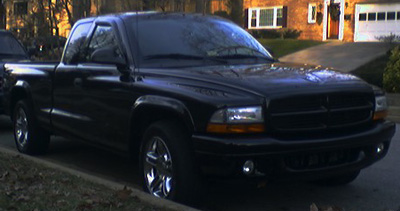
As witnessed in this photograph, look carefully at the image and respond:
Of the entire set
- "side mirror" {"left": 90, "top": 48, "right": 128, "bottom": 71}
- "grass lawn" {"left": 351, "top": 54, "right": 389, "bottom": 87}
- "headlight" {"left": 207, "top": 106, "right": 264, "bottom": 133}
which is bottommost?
"grass lawn" {"left": 351, "top": 54, "right": 389, "bottom": 87}

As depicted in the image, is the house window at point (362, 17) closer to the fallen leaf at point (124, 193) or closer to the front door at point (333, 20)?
the front door at point (333, 20)

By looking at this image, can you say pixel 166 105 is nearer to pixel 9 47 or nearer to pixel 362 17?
pixel 9 47

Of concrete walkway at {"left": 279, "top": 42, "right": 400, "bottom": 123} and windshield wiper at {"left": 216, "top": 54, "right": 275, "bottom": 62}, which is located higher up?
windshield wiper at {"left": 216, "top": 54, "right": 275, "bottom": 62}

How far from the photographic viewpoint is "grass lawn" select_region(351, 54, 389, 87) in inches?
685

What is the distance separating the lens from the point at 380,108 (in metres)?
5.25

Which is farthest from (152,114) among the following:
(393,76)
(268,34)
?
(268,34)

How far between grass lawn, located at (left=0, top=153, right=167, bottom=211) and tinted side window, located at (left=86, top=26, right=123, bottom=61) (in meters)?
1.35

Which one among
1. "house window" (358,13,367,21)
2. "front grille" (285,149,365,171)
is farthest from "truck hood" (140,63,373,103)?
"house window" (358,13,367,21)

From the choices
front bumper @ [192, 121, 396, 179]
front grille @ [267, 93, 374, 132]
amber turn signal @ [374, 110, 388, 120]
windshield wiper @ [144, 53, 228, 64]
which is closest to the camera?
front bumper @ [192, 121, 396, 179]

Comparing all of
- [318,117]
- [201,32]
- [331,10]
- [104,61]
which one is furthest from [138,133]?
[331,10]

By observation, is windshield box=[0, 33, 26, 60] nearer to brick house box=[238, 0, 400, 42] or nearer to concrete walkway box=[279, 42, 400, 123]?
concrete walkway box=[279, 42, 400, 123]

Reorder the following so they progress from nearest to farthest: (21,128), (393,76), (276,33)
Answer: (21,128) → (393,76) → (276,33)

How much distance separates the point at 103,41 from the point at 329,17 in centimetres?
2733

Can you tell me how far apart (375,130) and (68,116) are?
3.40 m
